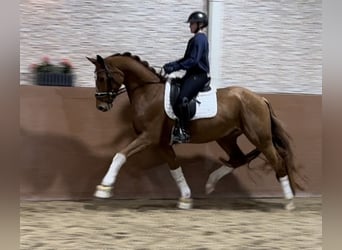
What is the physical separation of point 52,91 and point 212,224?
280 cm

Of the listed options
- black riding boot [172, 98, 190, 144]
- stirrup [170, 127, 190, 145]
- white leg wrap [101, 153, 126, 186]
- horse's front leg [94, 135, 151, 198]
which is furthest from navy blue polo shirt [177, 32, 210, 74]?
white leg wrap [101, 153, 126, 186]

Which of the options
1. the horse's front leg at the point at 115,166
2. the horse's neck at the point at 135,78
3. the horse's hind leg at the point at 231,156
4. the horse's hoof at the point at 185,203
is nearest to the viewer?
the horse's front leg at the point at 115,166

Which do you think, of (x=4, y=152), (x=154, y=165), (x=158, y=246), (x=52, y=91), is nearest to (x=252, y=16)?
(x=154, y=165)

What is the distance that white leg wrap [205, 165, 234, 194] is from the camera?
7.33 m

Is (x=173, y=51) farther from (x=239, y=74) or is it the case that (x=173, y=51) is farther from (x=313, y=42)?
(x=313, y=42)

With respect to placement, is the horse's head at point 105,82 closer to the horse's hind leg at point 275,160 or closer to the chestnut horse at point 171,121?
the chestnut horse at point 171,121

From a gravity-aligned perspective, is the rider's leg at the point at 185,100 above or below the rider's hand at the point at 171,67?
below

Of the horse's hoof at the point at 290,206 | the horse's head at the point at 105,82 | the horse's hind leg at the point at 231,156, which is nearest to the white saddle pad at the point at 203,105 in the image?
the horse's head at the point at 105,82

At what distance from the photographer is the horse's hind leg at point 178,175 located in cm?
681

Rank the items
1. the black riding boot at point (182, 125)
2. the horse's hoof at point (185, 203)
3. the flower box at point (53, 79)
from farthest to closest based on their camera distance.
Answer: the flower box at point (53, 79), the horse's hoof at point (185, 203), the black riding boot at point (182, 125)

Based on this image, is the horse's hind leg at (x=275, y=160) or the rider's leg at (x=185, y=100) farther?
the horse's hind leg at (x=275, y=160)

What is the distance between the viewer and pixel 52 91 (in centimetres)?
703

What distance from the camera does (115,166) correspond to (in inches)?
248

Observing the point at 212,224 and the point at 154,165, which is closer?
A: the point at 212,224
